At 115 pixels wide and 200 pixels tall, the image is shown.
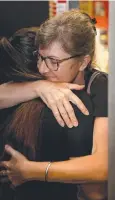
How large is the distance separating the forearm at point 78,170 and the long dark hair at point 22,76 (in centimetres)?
10

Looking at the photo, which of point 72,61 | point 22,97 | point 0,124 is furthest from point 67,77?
point 0,124

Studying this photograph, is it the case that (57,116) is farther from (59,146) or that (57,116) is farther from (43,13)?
(43,13)

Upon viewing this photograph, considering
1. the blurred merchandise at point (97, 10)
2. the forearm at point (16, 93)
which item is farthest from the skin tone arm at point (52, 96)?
the blurred merchandise at point (97, 10)

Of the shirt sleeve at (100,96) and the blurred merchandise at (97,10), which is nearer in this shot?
the shirt sleeve at (100,96)

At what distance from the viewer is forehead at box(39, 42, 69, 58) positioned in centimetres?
133

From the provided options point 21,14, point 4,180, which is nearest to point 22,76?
point 4,180

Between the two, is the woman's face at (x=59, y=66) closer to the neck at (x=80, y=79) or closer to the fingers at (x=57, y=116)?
the neck at (x=80, y=79)

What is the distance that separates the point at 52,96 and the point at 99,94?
17 cm

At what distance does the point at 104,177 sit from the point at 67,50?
0.48m

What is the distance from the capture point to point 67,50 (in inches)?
52.4

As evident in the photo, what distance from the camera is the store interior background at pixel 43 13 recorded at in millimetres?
1741

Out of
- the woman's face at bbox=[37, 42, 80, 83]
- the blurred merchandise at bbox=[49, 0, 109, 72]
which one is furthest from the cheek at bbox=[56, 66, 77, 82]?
the blurred merchandise at bbox=[49, 0, 109, 72]

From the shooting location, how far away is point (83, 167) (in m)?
1.25

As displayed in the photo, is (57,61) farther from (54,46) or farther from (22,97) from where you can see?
(22,97)
